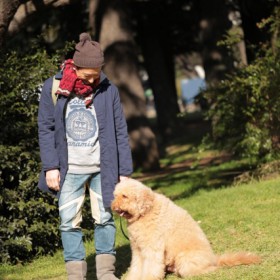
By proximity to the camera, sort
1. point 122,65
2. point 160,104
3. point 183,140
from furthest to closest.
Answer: point 160,104 < point 183,140 < point 122,65

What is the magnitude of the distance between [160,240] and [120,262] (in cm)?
144

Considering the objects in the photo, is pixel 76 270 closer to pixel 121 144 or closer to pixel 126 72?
pixel 121 144

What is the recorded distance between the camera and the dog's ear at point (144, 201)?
6.01 metres

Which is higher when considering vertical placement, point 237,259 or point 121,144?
point 121,144

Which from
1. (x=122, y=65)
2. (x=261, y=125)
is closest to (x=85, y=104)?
(x=261, y=125)

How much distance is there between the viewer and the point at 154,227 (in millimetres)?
6152

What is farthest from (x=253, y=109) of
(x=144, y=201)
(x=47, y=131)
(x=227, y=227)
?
(x=47, y=131)

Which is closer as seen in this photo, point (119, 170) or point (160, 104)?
point (119, 170)

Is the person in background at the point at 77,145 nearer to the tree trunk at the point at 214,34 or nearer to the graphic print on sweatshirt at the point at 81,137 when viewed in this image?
the graphic print on sweatshirt at the point at 81,137

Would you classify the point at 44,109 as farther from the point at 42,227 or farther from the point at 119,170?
the point at 42,227

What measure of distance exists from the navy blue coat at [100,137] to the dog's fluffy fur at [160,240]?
0.50 feet

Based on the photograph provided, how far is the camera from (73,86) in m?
5.94

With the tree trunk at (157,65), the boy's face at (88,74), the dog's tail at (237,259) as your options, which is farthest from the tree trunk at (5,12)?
the tree trunk at (157,65)

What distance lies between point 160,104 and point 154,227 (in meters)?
19.2
